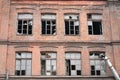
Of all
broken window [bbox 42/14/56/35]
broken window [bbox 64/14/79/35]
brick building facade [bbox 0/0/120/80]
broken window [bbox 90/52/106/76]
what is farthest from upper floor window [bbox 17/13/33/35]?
broken window [bbox 90/52/106/76]

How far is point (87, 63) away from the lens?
2741cm

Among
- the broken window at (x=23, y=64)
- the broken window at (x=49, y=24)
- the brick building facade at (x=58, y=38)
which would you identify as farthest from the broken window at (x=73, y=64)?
the broken window at (x=23, y=64)

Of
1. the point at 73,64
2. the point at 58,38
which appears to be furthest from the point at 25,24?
the point at 73,64

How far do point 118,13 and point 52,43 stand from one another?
659 centimetres

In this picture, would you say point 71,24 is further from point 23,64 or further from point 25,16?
point 23,64

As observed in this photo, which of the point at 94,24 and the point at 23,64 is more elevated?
the point at 94,24

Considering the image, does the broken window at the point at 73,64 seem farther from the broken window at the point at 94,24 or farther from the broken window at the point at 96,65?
the broken window at the point at 94,24

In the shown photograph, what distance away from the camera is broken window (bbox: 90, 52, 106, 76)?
2741 centimetres

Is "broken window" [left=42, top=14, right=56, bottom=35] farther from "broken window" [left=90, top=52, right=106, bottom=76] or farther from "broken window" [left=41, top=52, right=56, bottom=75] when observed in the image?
"broken window" [left=90, top=52, right=106, bottom=76]

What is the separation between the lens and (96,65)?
27.6 metres

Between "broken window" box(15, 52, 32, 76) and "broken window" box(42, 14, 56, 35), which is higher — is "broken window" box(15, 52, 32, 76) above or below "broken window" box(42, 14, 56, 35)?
below

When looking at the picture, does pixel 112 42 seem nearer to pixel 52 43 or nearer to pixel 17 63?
pixel 52 43

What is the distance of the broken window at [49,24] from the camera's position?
2850 cm

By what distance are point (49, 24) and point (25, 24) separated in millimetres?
2153
